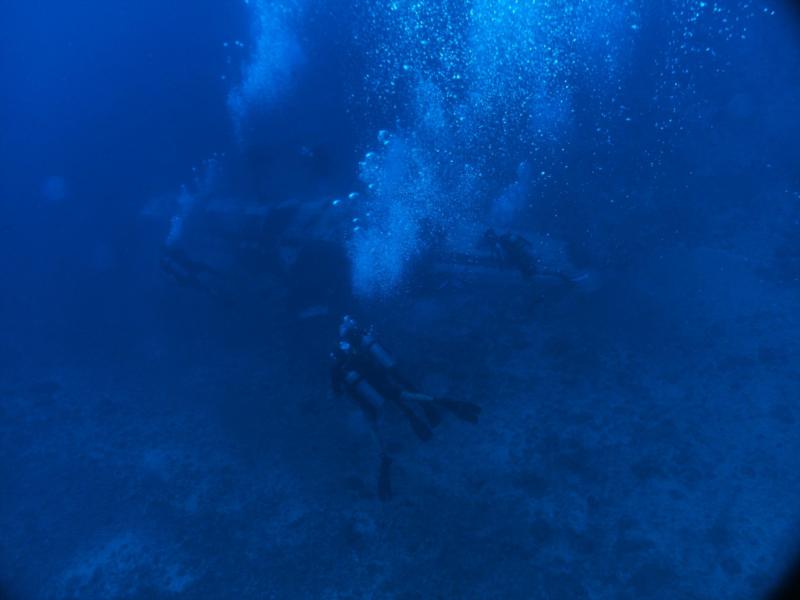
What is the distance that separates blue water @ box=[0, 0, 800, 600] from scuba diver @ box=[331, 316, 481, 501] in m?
0.24

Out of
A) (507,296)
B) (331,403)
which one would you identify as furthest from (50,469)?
(507,296)

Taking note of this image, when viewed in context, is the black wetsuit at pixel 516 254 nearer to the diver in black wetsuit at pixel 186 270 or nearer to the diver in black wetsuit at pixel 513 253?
the diver in black wetsuit at pixel 513 253

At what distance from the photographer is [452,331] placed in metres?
6.62

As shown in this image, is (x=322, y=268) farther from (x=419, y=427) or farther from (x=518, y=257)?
(x=419, y=427)

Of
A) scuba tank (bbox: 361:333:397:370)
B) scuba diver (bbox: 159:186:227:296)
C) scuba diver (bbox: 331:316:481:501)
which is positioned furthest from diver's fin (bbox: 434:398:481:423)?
scuba diver (bbox: 159:186:227:296)

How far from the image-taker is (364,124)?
13.0 metres

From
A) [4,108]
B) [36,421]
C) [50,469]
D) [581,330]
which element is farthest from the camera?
[4,108]

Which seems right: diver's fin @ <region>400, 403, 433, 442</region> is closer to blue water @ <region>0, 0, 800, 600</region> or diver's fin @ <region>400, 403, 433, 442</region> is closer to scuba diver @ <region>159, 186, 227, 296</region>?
blue water @ <region>0, 0, 800, 600</region>

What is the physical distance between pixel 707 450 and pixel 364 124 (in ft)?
37.1

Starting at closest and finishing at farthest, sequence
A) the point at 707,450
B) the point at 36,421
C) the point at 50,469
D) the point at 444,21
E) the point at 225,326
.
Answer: the point at 707,450 < the point at 50,469 < the point at 36,421 < the point at 225,326 < the point at 444,21

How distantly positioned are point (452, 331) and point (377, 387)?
1626mm

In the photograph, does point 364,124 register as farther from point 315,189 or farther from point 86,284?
point 86,284

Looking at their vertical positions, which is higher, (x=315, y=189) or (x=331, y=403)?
(x=315, y=189)

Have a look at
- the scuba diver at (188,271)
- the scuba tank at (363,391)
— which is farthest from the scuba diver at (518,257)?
the scuba diver at (188,271)
